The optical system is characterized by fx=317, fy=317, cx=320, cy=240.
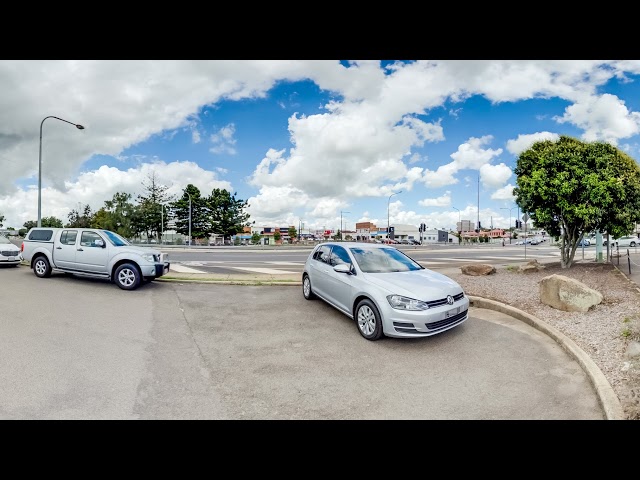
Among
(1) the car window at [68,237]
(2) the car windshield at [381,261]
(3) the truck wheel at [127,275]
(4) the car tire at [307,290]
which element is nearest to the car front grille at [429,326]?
(2) the car windshield at [381,261]

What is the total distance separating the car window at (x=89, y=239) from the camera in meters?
9.09

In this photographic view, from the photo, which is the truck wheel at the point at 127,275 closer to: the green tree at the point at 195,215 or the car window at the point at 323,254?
the car window at the point at 323,254

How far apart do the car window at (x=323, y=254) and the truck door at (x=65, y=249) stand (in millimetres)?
7312

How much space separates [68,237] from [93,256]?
141 centimetres

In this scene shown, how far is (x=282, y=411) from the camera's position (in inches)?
123

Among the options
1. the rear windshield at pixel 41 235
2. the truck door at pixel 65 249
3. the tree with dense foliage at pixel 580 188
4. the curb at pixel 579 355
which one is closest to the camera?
the curb at pixel 579 355

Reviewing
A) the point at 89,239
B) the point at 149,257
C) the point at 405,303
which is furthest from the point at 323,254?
the point at 89,239

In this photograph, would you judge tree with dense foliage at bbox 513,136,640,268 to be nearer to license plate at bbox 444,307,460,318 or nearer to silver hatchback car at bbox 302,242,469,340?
silver hatchback car at bbox 302,242,469,340

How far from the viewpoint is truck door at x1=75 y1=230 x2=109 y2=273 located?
884 centimetres

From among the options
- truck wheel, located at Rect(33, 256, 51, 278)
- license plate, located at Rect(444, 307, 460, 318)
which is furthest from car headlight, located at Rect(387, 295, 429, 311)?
truck wheel, located at Rect(33, 256, 51, 278)

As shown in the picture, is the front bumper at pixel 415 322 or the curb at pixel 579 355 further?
the front bumper at pixel 415 322

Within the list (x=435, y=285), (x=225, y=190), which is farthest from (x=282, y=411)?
(x=225, y=190)
